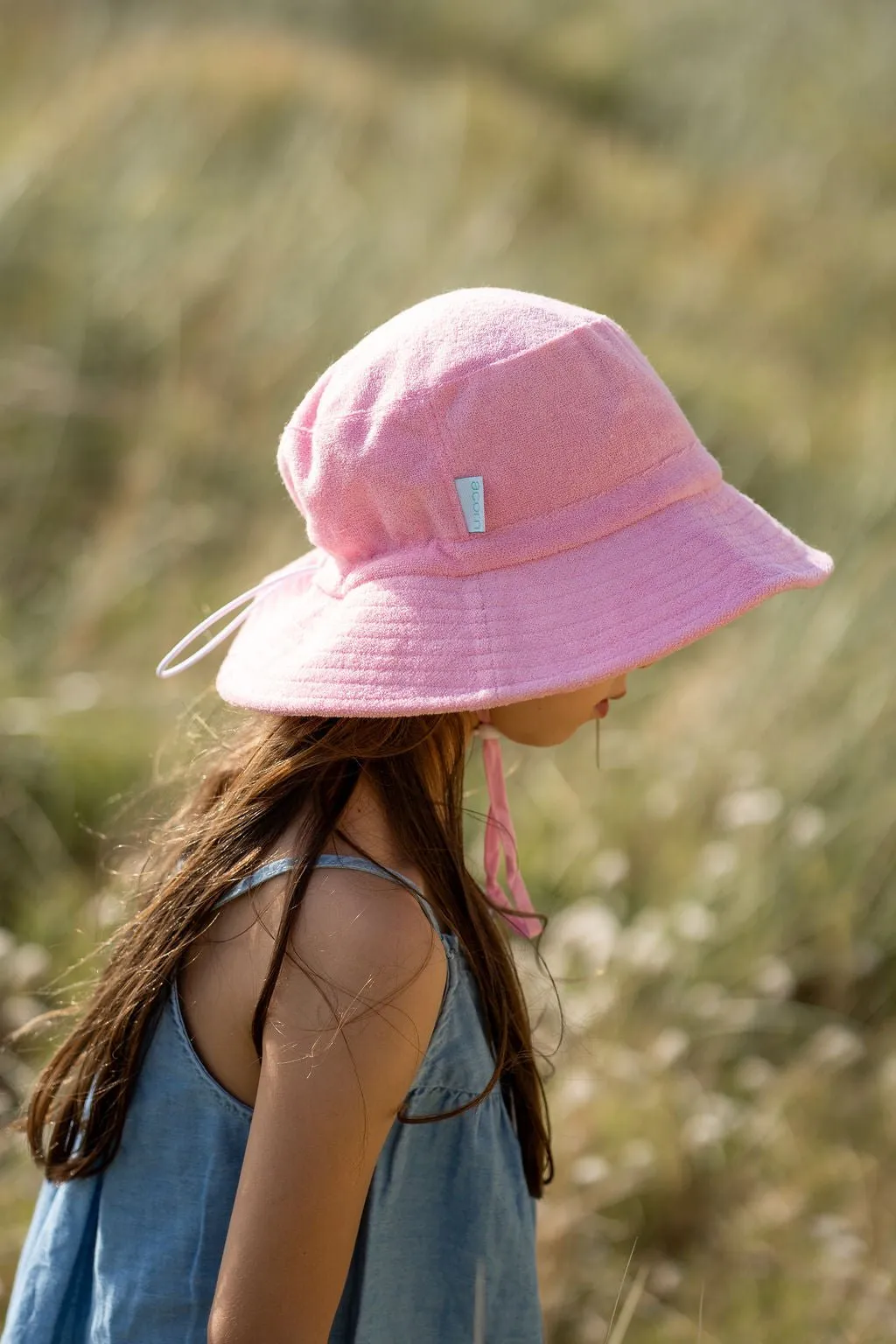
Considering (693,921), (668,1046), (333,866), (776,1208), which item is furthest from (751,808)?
(333,866)

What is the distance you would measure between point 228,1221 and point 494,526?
2.36 feet

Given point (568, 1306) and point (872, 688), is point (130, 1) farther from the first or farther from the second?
point (568, 1306)

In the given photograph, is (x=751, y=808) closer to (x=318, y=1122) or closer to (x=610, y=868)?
(x=610, y=868)

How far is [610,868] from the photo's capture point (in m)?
2.80

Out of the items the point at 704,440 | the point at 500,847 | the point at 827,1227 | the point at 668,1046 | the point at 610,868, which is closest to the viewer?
the point at 500,847

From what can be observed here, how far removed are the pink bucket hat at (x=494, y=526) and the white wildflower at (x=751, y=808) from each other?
140 centimetres

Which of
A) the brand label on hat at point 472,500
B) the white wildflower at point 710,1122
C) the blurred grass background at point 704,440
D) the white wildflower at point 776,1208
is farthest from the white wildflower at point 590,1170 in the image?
the brand label on hat at point 472,500

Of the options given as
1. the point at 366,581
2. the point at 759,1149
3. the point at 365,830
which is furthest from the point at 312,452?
the point at 759,1149

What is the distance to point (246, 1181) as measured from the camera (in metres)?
1.08

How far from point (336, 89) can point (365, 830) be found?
6.53m

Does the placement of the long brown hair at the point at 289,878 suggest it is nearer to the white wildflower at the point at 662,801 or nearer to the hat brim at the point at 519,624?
the hat brim at the point at 519,624

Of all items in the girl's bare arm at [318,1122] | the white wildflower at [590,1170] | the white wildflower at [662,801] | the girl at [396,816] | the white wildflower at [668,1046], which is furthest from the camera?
the white wildflower at [662,801]

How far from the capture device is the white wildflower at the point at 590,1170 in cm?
222

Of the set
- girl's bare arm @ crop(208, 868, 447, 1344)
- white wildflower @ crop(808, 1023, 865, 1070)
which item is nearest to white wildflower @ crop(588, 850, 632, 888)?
white wildflower @ crop(808, 1023, 865, 1070)
